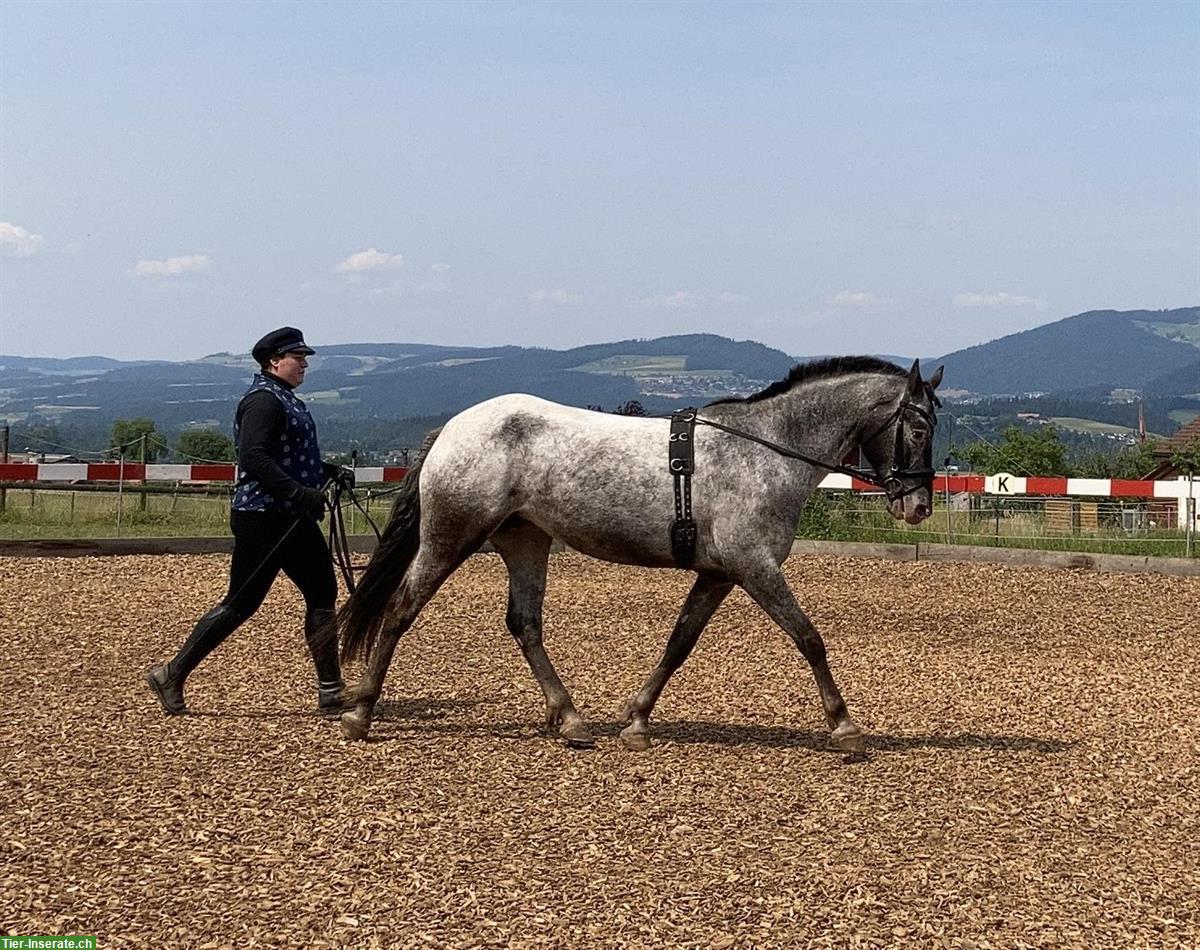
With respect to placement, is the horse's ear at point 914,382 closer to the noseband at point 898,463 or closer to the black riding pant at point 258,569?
the noseband at point 898,463

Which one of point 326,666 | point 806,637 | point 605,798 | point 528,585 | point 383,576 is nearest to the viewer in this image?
point 605,798

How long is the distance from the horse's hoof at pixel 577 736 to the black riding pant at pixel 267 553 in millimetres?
1649

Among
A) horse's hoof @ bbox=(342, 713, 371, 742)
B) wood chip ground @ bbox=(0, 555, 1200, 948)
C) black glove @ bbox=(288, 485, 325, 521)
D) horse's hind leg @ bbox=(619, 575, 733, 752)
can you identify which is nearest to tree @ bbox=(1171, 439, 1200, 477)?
wood chip ground @ bbox=(0, 555, 1200, 948)

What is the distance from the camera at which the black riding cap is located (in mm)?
7852

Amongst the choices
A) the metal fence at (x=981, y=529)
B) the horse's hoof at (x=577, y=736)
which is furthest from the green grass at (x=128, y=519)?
the horse's hoof at (x=577, y=736)

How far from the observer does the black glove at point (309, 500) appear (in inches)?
300

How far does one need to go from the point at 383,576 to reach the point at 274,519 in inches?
26.5

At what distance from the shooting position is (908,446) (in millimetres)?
7309

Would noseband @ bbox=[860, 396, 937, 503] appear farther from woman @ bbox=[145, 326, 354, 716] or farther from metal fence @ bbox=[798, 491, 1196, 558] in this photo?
metal fence @ bbox=[798, 491, 1196, 558]

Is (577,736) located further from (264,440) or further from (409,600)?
(264,440)

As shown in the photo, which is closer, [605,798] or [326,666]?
[605,798]

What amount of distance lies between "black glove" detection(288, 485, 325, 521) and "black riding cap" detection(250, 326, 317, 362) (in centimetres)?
74

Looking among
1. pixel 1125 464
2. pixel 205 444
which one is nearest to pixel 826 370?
pixel 1125 464

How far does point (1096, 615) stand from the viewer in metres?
12.9
